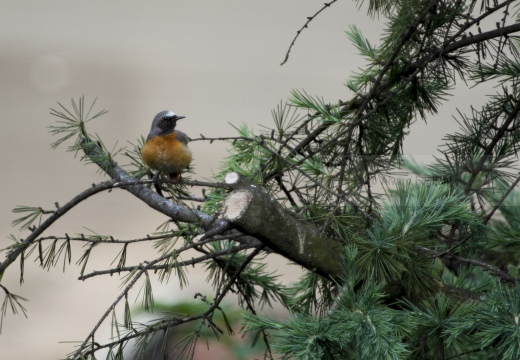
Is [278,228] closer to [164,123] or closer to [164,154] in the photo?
[164,154]

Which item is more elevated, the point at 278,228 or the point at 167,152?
the point at 167,152

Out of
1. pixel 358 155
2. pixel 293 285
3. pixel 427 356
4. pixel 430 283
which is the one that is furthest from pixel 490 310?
pixel 293 285

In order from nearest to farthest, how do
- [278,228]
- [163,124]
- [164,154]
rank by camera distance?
[278,228], [164,154], [163,124]

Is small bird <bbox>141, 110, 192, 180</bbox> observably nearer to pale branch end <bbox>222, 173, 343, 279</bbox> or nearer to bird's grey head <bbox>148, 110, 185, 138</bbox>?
bird's grey head <bbox>148, 110, 185, 138</bbox>

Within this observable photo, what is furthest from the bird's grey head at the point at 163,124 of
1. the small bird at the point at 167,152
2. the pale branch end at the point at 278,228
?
the pale branch end at the point at 278,228

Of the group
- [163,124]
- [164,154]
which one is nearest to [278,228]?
[164,154]

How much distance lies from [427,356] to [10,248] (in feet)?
2.30

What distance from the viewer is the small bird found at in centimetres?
130

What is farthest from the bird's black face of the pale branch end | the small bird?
the pale branch end

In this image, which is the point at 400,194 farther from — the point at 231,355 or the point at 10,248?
the point at 231,355

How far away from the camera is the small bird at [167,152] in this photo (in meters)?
1.30

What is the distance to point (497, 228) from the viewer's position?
143cm

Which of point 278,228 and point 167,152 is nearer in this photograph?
point 278,228

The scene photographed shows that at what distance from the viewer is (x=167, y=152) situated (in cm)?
131
